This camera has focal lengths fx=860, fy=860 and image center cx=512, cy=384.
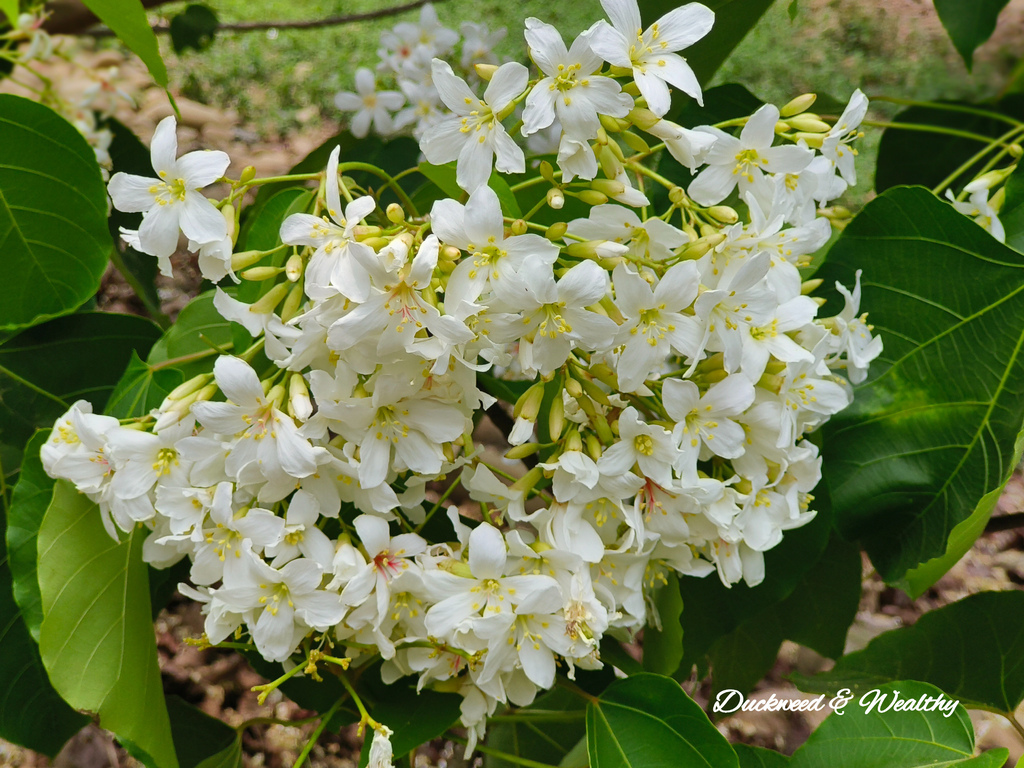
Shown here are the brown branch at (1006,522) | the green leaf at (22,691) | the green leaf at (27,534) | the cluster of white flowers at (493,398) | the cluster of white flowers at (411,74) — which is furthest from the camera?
the cluster of white flowers at (411,74)

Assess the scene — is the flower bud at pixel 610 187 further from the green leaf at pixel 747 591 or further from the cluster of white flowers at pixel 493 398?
the green leaf at pixel 747 591

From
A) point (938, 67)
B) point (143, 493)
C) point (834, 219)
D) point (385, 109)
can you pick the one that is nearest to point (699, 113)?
point (834, 219)

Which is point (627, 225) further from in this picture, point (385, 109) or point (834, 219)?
point (385, 109)

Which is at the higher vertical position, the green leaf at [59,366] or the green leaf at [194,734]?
the green leaf at [59,366]

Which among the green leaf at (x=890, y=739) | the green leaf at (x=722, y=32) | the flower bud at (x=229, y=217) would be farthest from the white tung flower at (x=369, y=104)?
the green leaf at (x=890, y=739)

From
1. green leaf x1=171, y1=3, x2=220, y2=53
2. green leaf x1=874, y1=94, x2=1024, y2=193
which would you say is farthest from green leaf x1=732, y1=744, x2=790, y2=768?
green leaf x1=171, y1=3, x2=220, y2=53

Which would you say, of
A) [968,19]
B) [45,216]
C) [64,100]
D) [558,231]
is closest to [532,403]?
[558,231]
